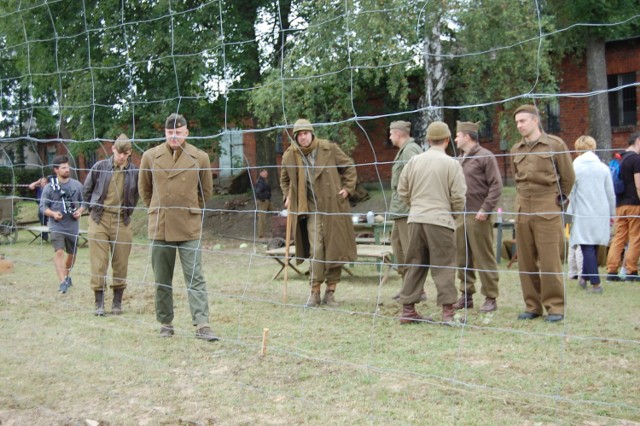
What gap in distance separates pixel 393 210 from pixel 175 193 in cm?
244

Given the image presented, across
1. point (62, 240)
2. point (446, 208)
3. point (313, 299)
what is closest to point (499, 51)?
point (313, 299)

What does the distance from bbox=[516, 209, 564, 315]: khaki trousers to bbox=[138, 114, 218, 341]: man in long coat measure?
8.40ft

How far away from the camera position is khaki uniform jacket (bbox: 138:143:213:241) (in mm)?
5594

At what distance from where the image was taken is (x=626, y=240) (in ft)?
27.9

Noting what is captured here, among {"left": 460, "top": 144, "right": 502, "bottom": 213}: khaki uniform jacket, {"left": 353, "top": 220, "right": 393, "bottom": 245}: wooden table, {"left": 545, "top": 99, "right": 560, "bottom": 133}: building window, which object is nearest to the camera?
{"left": 460, "top": 144, "right": 502, "bottom": 213}: khaki uniform jacket

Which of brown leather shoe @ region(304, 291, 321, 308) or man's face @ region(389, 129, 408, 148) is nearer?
man's face @ region(389, 129, 408, 148)

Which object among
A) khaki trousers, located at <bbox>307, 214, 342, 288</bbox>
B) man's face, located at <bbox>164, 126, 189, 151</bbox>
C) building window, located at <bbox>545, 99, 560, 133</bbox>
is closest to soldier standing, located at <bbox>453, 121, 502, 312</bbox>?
khaki trousers, located at <bbox>307, 214, 342, 288</bbox>

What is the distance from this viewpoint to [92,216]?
6980 mm

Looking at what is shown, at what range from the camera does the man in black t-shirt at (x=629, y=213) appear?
815 centimetres

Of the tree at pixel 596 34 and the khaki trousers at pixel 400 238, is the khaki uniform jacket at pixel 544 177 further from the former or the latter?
the tree at pixel 596 34

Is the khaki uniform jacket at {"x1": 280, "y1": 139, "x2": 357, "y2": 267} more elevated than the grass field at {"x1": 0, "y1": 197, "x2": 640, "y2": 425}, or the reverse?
the khaki uniform jacket at {"x1": 280, "y1": 139, "x2": 357, "y2": 267}

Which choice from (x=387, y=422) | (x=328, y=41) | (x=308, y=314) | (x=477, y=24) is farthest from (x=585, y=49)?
(x=387, y=422)

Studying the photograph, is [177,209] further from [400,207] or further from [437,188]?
[400,207]

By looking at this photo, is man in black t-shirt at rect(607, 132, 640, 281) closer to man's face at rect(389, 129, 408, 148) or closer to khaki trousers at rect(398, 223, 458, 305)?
man's face at rect(389, 129, 408, 148)
